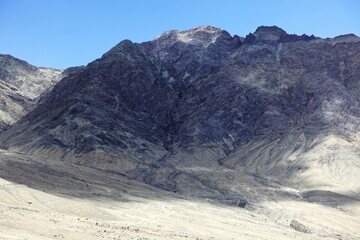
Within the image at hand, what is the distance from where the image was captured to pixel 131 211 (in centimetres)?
7088

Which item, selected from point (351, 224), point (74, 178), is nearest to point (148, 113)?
point (74, 178)

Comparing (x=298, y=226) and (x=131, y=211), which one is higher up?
(x=298, y=226)

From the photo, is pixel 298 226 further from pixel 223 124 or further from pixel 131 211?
pixel 223 124

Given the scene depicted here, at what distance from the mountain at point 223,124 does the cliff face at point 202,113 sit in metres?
0.36

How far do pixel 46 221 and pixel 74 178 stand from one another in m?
49.8

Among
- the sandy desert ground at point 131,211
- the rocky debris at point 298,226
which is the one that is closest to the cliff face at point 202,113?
the sandy desert ground at point 131,211

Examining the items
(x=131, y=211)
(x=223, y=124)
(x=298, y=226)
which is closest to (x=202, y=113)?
(x=223, y=124)

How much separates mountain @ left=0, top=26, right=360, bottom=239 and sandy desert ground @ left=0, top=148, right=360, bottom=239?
4.35 ft

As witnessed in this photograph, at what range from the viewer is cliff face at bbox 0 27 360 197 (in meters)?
130

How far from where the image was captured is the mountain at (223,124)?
372ft

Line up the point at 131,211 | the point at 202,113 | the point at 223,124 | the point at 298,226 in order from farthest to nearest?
the point at 202,113 → the point at 223,124 → the point at 298,226 → the point at 131,211

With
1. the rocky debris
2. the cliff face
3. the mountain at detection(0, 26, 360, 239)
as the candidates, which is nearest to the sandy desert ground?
the rocky debris

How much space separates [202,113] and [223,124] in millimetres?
9034

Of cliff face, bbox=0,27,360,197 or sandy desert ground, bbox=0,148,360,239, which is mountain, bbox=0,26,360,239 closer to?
cliff face, bbox=0,27,360,197
